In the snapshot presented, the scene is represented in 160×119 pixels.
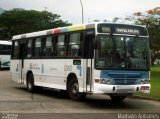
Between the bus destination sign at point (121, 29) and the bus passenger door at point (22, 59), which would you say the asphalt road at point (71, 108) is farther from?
the bus passenger door at point (22, 59)

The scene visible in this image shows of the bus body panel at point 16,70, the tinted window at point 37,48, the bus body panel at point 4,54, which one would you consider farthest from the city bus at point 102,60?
the bus body panel at point 4,54

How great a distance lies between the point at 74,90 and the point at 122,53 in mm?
2748

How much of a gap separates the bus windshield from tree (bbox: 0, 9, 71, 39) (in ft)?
211

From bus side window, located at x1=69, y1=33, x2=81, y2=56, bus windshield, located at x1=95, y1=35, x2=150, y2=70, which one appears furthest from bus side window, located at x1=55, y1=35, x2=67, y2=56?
bus windshield, located at x1=95, y1=35, x2=150, y2=70

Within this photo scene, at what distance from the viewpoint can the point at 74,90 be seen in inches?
710

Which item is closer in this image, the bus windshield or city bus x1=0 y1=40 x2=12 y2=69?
the bus windshield

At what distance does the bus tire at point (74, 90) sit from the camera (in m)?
17.7

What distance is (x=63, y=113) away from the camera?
14.2 meters

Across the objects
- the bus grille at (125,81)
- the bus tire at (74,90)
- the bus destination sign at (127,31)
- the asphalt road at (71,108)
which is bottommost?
the asphalt road at (71,108)

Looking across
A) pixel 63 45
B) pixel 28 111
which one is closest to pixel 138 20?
pixel 63 45

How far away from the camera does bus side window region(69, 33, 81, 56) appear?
1774 cm

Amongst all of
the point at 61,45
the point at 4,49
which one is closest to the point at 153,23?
the point at 4,49

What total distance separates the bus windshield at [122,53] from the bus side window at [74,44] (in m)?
1.59

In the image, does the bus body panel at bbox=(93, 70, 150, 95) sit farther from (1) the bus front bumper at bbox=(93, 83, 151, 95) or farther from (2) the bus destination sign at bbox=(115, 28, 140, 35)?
(2) the bus destination sign at bbox=(115, 28, 140, 35)
